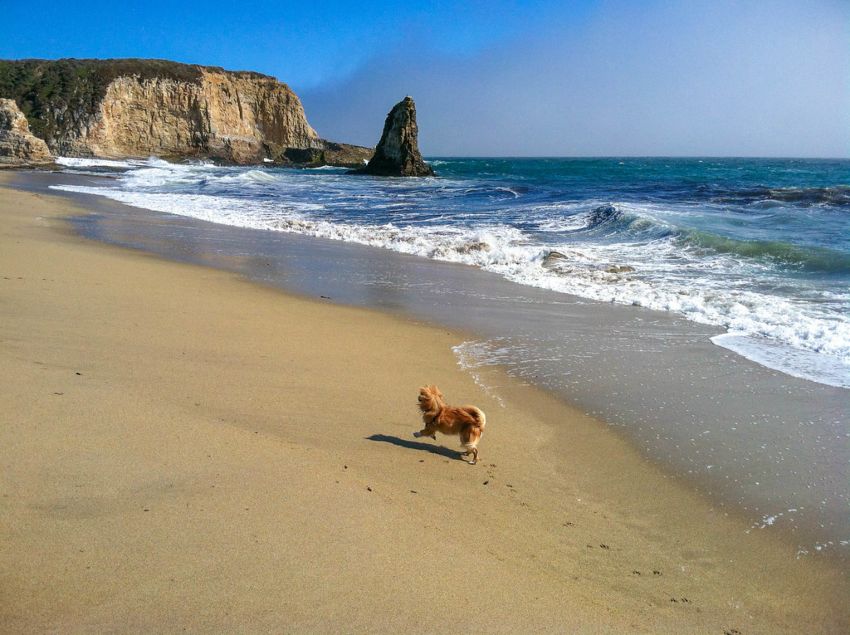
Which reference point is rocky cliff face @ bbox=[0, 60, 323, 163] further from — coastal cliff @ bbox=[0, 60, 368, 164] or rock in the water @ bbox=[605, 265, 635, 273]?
rock in the water @ bbox=[605, 265, 635, 273]

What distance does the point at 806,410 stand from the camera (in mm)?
4758

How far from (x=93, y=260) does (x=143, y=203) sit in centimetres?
1472

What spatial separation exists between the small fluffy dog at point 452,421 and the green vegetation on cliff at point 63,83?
64428mm

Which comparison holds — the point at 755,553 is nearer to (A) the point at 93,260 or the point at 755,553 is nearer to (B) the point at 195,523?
(B) the point at 195,523

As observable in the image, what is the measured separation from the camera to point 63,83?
5922 cm

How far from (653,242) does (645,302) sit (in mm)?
6909

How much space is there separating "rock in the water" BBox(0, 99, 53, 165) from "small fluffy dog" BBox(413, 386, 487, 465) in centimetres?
4884

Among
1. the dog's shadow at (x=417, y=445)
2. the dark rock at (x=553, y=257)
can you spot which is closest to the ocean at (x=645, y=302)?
the dark rock at (x=553, y=257)

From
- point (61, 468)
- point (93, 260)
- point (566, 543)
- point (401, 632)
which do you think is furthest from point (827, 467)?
point (93, 260)

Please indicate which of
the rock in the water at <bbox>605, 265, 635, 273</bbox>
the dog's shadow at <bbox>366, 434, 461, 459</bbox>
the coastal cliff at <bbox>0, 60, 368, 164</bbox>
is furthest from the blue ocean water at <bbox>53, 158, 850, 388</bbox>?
the coastal cliff at <bbox>0, 60, 368, 164</bbox>

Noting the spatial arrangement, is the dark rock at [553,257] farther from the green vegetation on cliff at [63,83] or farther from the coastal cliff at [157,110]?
the green vegetation on cliff at [63,83]

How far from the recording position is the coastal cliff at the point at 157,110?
57375mm

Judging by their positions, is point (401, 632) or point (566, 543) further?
point (566, 543)

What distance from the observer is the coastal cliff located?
57375 millimetres
